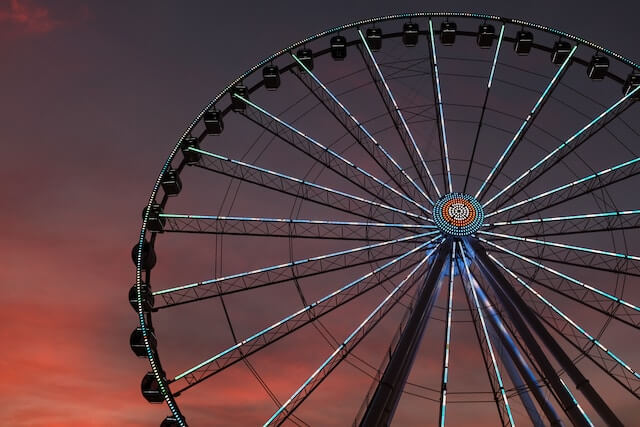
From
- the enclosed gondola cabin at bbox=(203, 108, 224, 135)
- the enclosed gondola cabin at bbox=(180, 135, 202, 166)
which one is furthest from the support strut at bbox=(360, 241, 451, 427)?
the enclosed gondola cabin at bbox=(203, 108, 224, 135)

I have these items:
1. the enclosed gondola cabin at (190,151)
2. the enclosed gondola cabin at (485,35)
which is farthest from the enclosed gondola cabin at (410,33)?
the enclosed gondola cabin at (190,151)

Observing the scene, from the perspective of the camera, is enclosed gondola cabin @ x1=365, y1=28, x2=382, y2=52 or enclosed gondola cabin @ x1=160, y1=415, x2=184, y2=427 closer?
enclosed gondola cabin @ x1=160, y1=415, x2=184, y2=427

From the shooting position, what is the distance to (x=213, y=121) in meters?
23.6

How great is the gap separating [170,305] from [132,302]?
139cm

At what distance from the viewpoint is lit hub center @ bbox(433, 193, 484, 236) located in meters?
19.6

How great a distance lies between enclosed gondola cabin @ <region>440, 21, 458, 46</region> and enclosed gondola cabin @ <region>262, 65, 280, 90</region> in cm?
670

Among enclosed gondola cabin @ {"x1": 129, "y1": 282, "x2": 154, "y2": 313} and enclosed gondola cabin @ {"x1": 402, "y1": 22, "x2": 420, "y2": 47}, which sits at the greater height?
enclosed gondola cabin @ {"x1": 402, "y1": 22, "x2": 420, "y2": 47}

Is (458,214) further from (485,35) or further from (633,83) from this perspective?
(633,83)

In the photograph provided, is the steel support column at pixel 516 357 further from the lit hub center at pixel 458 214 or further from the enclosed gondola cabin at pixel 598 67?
the enclosed gondola cabin at pixel 598 67

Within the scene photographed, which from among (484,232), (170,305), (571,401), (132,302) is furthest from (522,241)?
(132,302)

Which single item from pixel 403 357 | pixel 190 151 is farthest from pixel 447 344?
pixel 190 151

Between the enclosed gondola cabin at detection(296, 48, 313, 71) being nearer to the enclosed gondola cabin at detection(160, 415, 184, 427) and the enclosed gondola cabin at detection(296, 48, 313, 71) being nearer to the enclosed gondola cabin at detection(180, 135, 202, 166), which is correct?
the enclosed gondola cabin at detection(180, 135, 202, 166)

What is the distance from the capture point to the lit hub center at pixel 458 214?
1958 centimetres

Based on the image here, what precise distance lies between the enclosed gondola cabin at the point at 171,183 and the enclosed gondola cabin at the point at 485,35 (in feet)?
42.9
